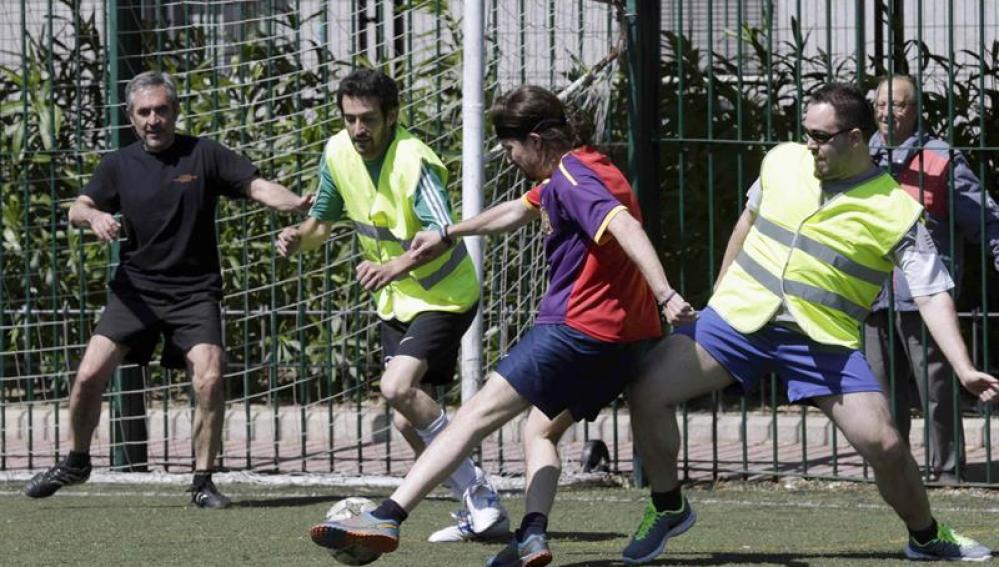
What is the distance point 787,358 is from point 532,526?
985 mm

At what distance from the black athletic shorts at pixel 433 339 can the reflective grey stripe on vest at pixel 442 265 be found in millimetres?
127

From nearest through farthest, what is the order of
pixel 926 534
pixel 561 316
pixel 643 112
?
pixel 561 316 → pixel 926 534 → pixel 643 112

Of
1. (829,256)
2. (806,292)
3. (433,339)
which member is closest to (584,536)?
(433,339)

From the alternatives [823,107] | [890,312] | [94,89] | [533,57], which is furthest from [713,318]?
[94,89]

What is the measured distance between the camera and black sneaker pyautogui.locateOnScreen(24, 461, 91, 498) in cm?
849

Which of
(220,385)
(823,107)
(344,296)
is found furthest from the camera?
(344,296)

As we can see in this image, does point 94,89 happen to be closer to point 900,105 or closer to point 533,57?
point 533,57

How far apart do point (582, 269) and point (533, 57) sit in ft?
10.5

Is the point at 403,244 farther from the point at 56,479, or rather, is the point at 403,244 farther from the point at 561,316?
the point at 56,479

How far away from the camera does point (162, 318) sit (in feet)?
28.1

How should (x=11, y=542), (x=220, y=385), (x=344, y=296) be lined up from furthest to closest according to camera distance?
1. (x=344, y=296)
2. (x=220, y=385)
3. (x=11, y=542)

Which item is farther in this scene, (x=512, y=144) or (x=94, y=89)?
(x=94, y=89)

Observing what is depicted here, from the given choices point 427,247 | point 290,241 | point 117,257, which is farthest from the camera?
point 117,257

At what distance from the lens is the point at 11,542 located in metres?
7.44
